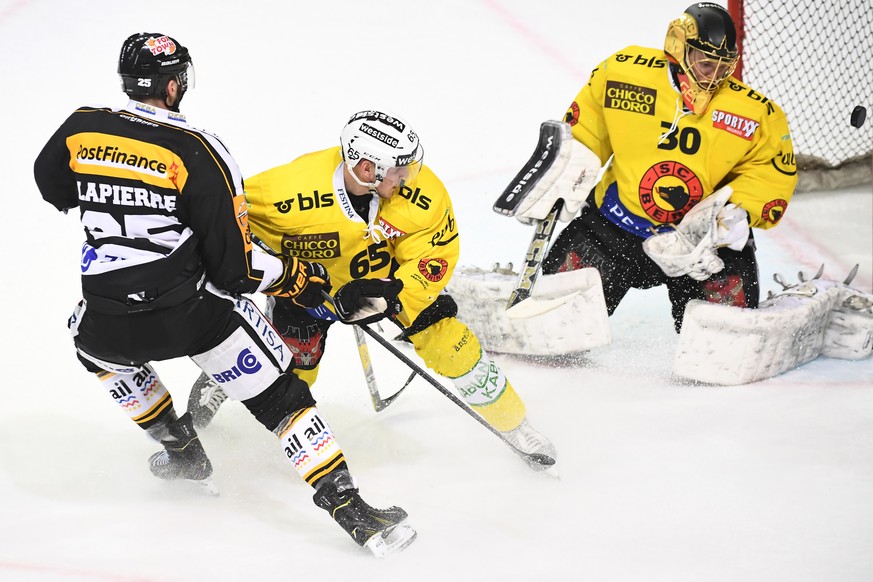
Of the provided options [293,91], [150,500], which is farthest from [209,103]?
[150,500]

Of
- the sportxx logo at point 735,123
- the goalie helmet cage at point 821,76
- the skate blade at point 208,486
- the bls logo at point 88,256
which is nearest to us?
the bls logo at point 88,256

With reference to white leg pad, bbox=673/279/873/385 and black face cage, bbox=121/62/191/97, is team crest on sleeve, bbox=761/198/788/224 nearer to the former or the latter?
white leg pad, bbox=673/279/873/385

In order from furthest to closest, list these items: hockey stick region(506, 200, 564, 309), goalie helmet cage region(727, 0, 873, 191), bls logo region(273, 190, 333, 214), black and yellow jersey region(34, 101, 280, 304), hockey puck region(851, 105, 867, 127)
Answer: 1. goalie helmet cage region(727, 0, 873, 191)
2. hockey puck region(851, 105, 867, 127)
3. hockey stick region(506, 200, 564, 309)
4. bls logo region(273, 190, 333, 214)
5. black and yellow jersey region(34, 101, 280, 304)

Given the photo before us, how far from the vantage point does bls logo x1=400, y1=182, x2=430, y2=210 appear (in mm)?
2719

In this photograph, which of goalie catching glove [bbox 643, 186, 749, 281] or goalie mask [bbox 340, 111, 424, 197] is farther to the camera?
goalie catching glove [bbox 643, 186, 749, 281]

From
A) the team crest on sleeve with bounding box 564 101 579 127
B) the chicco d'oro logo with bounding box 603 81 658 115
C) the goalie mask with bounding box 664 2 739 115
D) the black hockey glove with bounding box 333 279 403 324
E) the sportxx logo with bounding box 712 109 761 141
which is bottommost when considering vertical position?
the black hockey glove with bounding box 333 279 403 324

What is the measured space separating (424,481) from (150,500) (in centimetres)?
76

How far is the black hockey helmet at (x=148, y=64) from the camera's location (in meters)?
2.33

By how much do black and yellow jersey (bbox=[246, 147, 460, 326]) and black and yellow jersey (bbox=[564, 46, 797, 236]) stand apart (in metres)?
0.84

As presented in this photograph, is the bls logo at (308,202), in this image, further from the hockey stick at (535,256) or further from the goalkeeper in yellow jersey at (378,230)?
the hockey stick at (535,256)

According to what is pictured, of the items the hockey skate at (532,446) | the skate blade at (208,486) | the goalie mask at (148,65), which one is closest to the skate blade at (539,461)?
the hockey skate at (532,446)

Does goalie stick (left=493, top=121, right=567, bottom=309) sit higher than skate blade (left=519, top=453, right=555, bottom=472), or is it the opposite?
goalie stick (left=493, top=121, right=567, bottom=309)

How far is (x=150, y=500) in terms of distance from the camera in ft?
9.37

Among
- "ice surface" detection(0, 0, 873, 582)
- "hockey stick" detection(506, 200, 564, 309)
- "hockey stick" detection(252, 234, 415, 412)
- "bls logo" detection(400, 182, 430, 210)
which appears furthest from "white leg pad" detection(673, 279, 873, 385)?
"bls logo" detection(400, 182, 430, 210)
